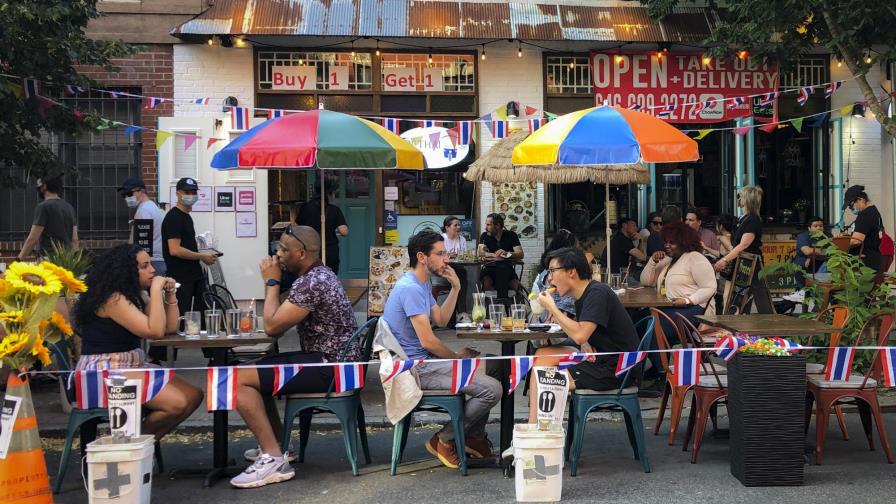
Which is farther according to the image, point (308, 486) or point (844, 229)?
point (844, 229)

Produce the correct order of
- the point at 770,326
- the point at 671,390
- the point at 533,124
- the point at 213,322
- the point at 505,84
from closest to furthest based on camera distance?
the point at 213,322
the point at 770,326
the point at 671,390
the point at 533,124
the point at 505,84

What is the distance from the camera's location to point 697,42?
46.9 ft

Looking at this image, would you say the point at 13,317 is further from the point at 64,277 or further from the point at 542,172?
the point at 542,172

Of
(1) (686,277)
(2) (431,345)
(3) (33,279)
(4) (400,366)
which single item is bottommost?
(4) (400,366)

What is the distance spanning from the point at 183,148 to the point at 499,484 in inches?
351

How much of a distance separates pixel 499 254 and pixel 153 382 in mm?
7355

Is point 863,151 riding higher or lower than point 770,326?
higher

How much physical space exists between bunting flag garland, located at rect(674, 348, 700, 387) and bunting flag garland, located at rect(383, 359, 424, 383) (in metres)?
1.73

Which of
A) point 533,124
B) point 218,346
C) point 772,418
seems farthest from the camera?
point 533,124

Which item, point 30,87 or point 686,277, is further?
point 30,87

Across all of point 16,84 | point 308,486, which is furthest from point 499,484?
point 16,84

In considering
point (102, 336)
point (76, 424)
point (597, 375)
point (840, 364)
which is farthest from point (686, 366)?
point (76, 424)

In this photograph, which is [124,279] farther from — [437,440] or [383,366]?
[437,440]

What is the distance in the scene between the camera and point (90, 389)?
20.3 feet
